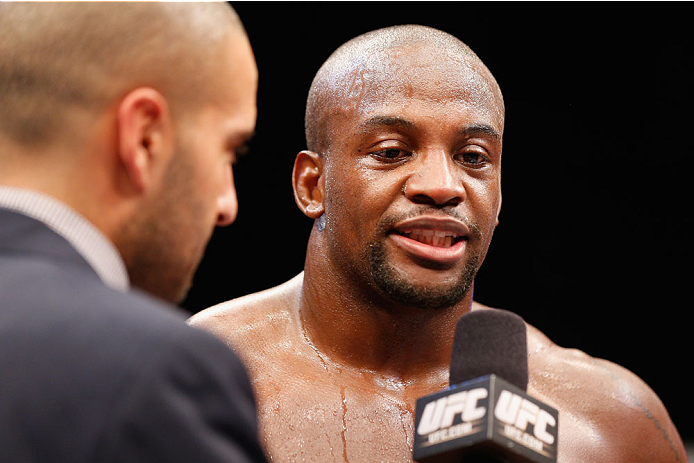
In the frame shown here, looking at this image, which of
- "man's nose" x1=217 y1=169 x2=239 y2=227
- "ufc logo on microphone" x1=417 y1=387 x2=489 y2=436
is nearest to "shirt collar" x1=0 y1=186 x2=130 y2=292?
"man's nose" x1=217 y1=169 x2=239 y2=227

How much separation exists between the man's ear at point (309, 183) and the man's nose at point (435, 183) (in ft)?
0.96

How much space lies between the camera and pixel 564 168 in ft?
12.1

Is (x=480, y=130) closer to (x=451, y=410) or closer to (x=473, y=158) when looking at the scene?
(x=473, y=158)

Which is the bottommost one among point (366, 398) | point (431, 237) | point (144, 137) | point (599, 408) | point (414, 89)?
point (144, 137)

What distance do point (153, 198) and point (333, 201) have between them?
109 cm

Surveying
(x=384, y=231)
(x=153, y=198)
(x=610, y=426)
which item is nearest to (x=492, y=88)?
(x=384, y=231)

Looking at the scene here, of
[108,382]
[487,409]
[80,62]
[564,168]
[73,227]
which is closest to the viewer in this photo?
[108,382]

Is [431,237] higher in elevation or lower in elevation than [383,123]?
lower

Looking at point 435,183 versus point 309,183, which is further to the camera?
point 309,183

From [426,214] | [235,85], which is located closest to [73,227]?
[235,85]

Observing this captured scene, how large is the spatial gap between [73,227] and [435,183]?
45.2 inches

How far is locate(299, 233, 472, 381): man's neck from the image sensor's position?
231 cm

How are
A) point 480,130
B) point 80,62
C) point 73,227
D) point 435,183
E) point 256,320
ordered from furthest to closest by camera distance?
point 256,320 < point 480,130 < point 435,183 < point 80,62 < point 73,227

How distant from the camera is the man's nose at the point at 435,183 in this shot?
2.15 metres
